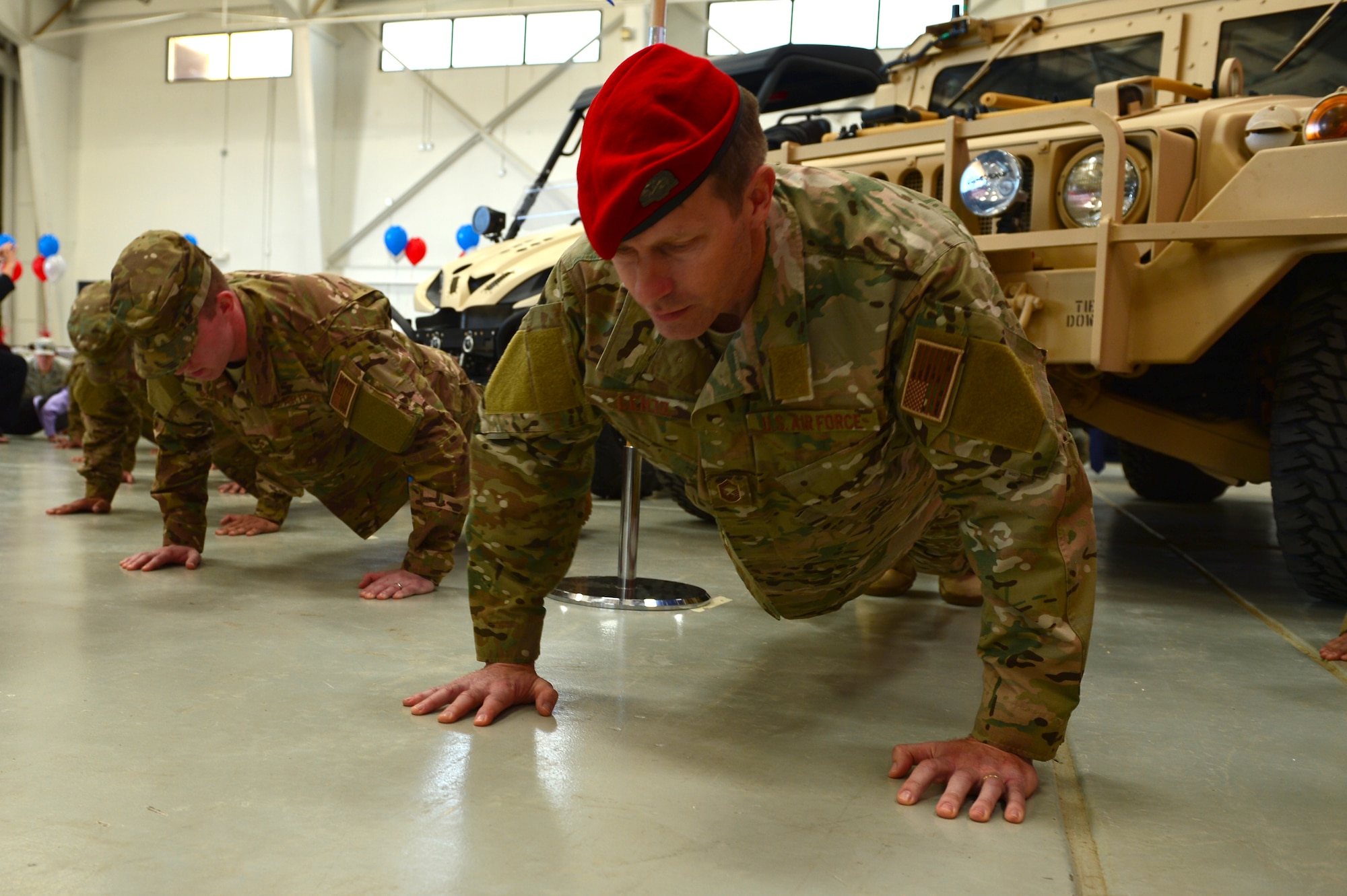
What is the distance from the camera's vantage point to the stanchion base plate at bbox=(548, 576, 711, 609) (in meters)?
3.15

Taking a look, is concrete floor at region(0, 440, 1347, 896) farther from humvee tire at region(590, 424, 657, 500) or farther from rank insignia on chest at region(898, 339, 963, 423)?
humvee tire at region(590, 424, 657, 500)

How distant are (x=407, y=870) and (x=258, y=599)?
188 cm

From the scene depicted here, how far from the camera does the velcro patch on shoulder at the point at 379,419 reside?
10.3 feet

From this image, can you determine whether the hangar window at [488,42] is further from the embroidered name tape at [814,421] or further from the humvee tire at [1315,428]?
the embroidered name tape at [814,421]

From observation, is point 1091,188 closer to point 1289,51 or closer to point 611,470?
point 1289,51

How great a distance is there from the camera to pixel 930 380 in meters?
1.65

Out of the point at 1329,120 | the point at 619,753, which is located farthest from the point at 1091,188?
the point at 619,753

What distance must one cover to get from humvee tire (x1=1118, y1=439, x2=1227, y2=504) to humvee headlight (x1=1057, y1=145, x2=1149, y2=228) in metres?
2.99

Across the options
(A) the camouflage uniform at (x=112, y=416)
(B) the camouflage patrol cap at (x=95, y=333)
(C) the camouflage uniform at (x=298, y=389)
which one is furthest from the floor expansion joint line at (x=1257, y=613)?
(B) the camouflage patrol cap at (x=95, y=333)

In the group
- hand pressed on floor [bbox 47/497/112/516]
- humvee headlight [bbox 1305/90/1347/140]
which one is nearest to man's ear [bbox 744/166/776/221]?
humvee headlight [bbox 1305/90/1347/140]

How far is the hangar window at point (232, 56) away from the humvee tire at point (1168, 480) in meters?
13.6

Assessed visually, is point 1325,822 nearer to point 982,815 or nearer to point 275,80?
point 982,815

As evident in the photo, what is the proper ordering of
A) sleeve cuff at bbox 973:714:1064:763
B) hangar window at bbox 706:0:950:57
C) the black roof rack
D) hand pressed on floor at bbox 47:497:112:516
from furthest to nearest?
hangar window at bbox 706:0:950:57 → the black roof rack → hand pressed on floor at bbox 47:497:112:516 → sleeve cuff at bbox 973:714:1064:763

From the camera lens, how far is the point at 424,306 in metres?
6.31
